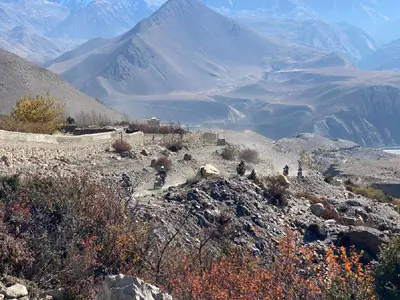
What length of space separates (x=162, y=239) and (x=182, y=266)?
246 centimetres

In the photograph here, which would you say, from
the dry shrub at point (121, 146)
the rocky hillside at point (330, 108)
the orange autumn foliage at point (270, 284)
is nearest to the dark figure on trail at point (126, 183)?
the dry shrub at point (121, 146)

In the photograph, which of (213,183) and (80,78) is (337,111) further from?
(213,183)

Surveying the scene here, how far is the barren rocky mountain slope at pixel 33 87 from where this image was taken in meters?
51.7

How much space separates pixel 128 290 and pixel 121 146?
16.2m

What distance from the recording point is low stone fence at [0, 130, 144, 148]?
51.8ft

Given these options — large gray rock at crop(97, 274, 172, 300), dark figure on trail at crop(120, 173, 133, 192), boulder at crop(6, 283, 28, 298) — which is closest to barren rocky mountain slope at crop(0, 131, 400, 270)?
dark figure on trail at crop(120, 173, 133, 192)

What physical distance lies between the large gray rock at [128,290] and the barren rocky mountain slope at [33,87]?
1814 inches

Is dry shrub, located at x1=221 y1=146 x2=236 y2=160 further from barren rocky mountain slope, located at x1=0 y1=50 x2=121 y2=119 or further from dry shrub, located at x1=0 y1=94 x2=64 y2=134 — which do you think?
barren rocky mountain slope, located at x1=0 y1=50 x2=121 y2=119

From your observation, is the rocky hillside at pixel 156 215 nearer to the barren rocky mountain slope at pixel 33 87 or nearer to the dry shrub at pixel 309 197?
the dry shrub at pixel 309 197

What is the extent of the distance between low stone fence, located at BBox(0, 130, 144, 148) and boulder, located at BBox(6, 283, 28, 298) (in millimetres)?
9732

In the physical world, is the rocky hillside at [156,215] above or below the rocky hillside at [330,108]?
below

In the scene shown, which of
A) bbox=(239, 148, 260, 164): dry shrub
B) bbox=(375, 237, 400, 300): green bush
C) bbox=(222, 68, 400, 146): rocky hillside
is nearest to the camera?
bbox=(375, 237, 400, 300): green bush

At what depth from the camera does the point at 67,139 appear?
18828mm

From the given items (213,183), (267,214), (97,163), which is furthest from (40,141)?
(267,214)
